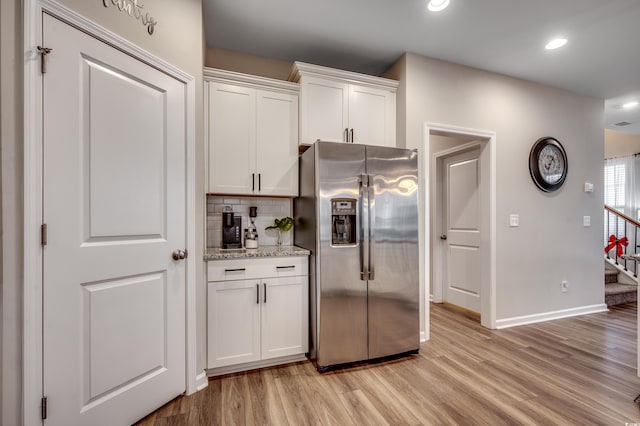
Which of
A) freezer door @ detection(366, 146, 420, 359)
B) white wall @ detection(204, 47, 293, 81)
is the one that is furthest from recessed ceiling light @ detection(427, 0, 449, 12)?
white wall @ detection(204, 47, 293, 81)

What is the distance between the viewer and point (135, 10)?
69.6 inches

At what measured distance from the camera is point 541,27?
2.54m

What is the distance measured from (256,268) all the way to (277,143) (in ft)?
3.67

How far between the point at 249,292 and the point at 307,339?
651 millimetres

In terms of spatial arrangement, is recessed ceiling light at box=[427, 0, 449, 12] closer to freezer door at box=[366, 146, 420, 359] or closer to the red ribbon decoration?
freezer door at box=[366, 146, 420, 359]

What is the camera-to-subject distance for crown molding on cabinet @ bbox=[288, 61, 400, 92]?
104 inches

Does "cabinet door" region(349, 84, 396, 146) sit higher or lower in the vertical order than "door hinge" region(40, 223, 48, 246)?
higher

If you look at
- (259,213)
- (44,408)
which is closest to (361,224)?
(259,213)

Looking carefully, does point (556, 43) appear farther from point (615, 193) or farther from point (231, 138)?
point (615, 193)

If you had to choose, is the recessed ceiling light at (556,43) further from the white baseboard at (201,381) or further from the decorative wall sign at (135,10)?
the white baseboard at (201,381)

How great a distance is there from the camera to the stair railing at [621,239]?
488cm

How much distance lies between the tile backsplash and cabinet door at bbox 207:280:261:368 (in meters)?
0.62

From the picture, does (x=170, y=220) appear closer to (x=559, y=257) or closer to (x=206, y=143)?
(x=206, y=143)

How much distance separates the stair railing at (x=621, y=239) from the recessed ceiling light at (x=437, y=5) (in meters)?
4.86
